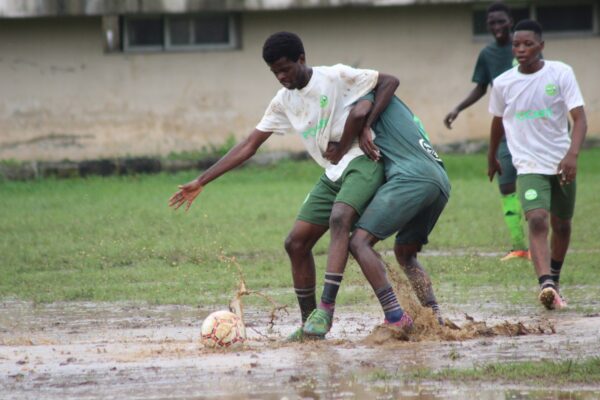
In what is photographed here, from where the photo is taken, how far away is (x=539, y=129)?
31.1ft

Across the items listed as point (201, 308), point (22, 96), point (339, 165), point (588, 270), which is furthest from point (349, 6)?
point (339, 165)

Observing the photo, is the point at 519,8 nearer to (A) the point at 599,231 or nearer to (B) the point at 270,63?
(A) the point at 599,231

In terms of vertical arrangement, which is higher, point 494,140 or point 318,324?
point 494,140

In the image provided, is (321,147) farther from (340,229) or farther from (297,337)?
(297,337)

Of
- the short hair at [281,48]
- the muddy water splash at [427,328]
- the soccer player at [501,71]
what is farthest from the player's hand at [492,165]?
the short hair at [281,48]

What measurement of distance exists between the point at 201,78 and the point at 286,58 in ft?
48.7

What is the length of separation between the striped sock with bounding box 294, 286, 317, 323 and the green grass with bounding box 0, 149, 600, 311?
0.76 metres

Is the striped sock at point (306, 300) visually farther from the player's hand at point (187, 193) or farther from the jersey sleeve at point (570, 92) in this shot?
the jersey sleeve at point (570, 92)

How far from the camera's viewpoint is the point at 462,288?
34.0 feet

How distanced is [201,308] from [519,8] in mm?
13916

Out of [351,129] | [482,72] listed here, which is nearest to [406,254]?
[351,129]

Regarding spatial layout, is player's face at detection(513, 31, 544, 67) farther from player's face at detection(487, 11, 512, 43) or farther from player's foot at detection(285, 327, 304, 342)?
player's face at detection(487, 11, 512, 43)

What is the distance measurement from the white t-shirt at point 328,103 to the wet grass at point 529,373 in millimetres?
1794

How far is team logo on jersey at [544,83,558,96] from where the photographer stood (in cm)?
939
